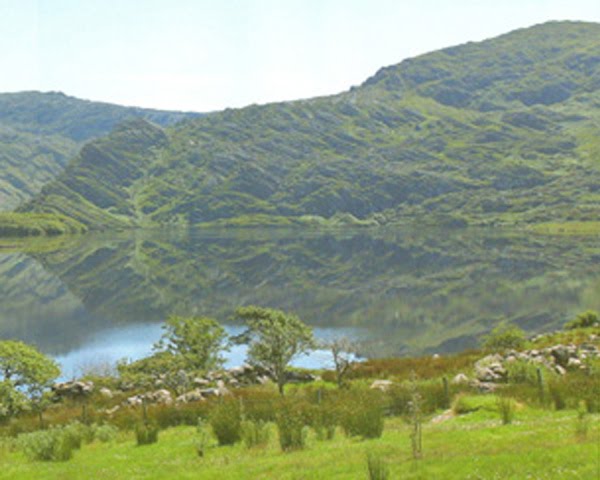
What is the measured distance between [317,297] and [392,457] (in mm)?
99000

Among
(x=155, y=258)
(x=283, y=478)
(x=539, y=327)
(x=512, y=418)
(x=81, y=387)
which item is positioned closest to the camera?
(x=283, y=478)

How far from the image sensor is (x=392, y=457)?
16078mm

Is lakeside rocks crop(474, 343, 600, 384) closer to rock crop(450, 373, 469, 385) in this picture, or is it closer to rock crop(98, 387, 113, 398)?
rock crop(450, 373, 469, 385)

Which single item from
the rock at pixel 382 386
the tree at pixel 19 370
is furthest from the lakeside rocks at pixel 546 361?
the tree at pixel 19 370

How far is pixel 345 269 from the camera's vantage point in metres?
158

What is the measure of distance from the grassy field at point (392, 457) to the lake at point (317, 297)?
141 feet

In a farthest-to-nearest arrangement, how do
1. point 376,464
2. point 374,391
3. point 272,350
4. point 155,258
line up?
point 155,258 < point 272,350 < point 374,391 < point 376,464

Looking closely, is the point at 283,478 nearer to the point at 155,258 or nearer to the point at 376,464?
the point at 376,464

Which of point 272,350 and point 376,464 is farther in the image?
point 272,350

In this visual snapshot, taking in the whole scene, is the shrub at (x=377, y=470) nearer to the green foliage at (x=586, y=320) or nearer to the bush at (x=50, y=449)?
the bush at (x=50, y=449)

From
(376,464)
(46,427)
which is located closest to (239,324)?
(46,427)

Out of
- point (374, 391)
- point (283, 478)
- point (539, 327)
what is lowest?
point (539, 327)

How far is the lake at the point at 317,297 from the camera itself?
8200cm

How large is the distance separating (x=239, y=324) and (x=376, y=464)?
2947 inches
